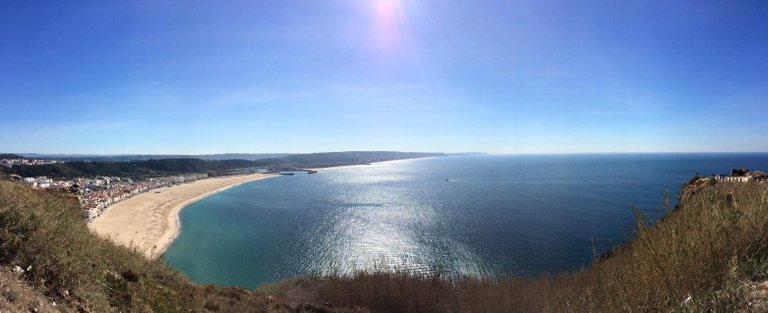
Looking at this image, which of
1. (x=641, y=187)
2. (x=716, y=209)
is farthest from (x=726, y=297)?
(x=641, y=187)

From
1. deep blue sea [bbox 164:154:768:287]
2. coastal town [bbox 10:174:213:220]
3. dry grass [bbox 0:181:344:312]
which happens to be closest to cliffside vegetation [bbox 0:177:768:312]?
dry grass [bbox 0:181:344:312]

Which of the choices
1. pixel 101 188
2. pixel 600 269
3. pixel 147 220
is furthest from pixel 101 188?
pixel 600 269

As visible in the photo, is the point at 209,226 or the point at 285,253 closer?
the point at 285,253

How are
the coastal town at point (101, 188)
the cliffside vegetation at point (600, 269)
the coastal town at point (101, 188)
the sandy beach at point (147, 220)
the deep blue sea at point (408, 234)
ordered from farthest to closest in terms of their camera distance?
the coastal town at point (101, 188) → the coastal town at point (101, 188) → the sandy beach at point (147, 220) → the deep blue sea at point (408, 234) → the cliffside vegetation at point (600, 269)

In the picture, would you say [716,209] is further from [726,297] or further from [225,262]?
[225,262]

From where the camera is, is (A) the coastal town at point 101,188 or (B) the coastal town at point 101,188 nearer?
(A) the coastal town at point 101,188

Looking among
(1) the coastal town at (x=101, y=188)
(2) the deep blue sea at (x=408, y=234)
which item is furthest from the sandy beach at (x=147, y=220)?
(2) the deep blue sea at (x=408, y=234)

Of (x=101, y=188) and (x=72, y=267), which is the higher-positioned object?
(x=72, y=267)

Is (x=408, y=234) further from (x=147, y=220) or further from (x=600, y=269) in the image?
(x=147, y=220)

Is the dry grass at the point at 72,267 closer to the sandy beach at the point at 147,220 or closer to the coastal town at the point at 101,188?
the sandy beach at the point at 147,220

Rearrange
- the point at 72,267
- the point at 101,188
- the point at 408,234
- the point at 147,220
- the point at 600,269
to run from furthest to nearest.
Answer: the point at 101,188
the point at 147,220
the point at 408,234
the point at 600,269
the point at 72,267

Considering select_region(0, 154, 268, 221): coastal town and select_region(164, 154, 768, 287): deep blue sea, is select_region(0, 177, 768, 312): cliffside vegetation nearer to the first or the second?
select_region(164, 154, 768, 287): deep blue sea
